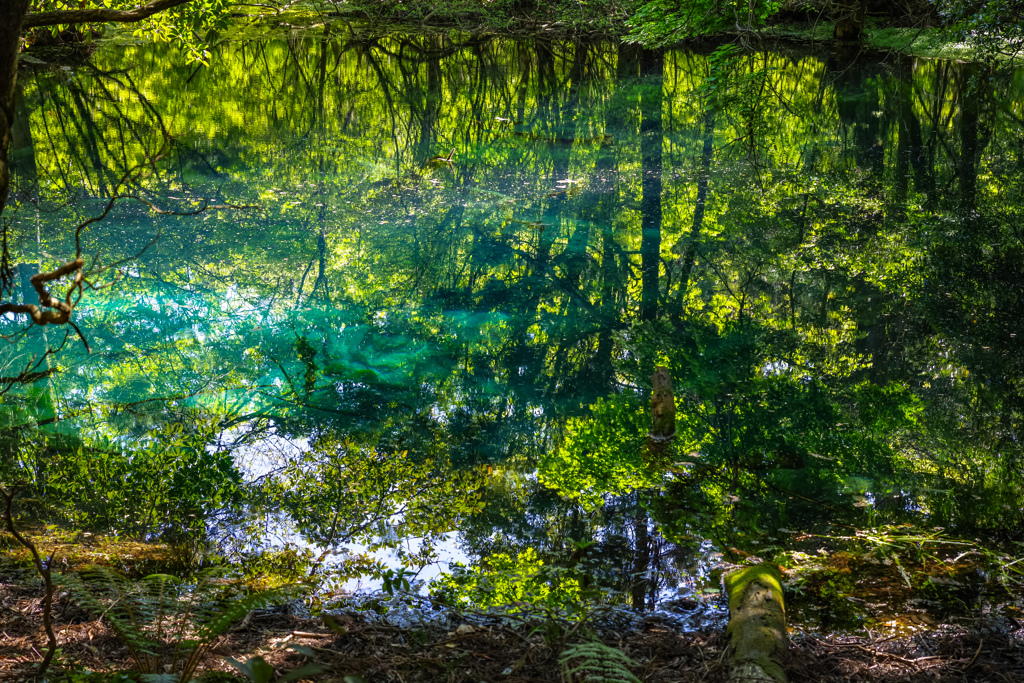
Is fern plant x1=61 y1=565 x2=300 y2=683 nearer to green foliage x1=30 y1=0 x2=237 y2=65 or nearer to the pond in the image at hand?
the pond

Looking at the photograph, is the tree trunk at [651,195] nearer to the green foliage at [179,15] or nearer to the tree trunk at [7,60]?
the tree trunk at [7,60]

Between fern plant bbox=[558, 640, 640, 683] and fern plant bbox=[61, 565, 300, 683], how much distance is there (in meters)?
1.27

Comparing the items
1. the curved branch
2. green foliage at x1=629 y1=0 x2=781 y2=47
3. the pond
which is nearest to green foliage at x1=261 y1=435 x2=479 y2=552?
the pond

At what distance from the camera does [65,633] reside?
3078mm

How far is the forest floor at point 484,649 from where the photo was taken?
292cm

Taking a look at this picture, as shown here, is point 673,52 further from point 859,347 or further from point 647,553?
point 647,553

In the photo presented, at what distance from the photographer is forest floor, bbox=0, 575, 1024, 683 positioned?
115 inches

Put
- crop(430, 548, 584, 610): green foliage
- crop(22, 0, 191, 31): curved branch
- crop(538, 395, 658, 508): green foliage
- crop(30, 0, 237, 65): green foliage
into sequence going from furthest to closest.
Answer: crop(30, 0, 237, 65): green foliage, crop(538, 395, 658, 508): green foliage, crop(430, 548, 584, 610): green foliage, crop(22, 0, 191, 31): curved branch

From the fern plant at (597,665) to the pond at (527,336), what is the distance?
39.1 inches

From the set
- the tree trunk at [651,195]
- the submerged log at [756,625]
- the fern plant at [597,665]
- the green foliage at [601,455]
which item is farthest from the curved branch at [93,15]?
the tree trunk at [651,195]

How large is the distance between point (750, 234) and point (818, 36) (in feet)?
53.2

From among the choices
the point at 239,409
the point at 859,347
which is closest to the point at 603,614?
the point at 239,409

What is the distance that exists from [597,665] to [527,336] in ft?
16.4

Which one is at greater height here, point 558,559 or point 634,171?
point 634,171
